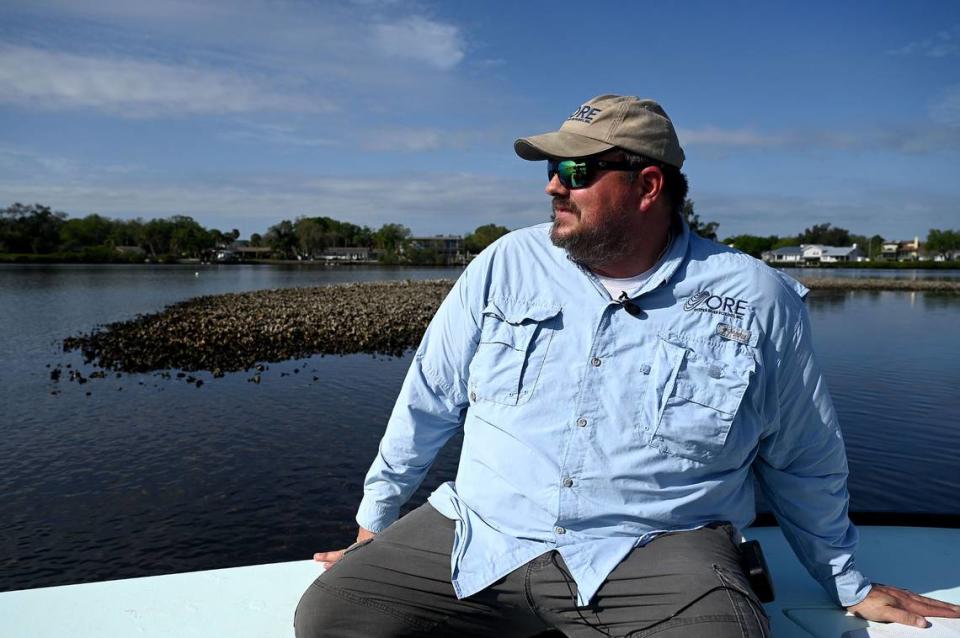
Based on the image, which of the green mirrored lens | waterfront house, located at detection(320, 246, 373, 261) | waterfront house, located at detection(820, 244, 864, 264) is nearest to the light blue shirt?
the green mirrored lens

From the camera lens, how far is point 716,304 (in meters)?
2.35

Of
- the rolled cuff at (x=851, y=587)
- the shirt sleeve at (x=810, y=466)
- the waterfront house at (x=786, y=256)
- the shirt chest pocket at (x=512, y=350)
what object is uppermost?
the waterfront house at (x=786, y=256)

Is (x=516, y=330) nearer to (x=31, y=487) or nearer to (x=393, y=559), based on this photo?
(x=393, y=559)

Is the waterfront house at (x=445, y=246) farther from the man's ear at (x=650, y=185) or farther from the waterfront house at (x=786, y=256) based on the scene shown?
the man's ear at (x=650, y=185)

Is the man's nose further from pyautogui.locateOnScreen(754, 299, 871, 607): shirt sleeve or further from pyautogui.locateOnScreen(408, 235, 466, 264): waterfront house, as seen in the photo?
pyautogui.locateOnScreen(408, 235, 466, 264): waterfront house

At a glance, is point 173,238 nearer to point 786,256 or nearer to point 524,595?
point 786,256

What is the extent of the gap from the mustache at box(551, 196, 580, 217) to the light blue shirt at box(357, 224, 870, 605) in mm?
179

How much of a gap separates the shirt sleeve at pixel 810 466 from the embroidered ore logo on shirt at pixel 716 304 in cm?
19

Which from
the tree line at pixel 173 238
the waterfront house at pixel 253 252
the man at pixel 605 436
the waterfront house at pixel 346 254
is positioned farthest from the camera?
the waterfront house at pixel 253 252

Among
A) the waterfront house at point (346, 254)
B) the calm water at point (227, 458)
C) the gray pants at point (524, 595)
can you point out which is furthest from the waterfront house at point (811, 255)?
the gray pants at point (524, 595)

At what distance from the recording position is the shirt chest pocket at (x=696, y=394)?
2.23 metres

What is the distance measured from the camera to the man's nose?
249 cm

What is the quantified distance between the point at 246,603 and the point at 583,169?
1.91 meters

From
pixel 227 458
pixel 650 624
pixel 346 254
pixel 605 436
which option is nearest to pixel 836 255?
pixel 346 254
